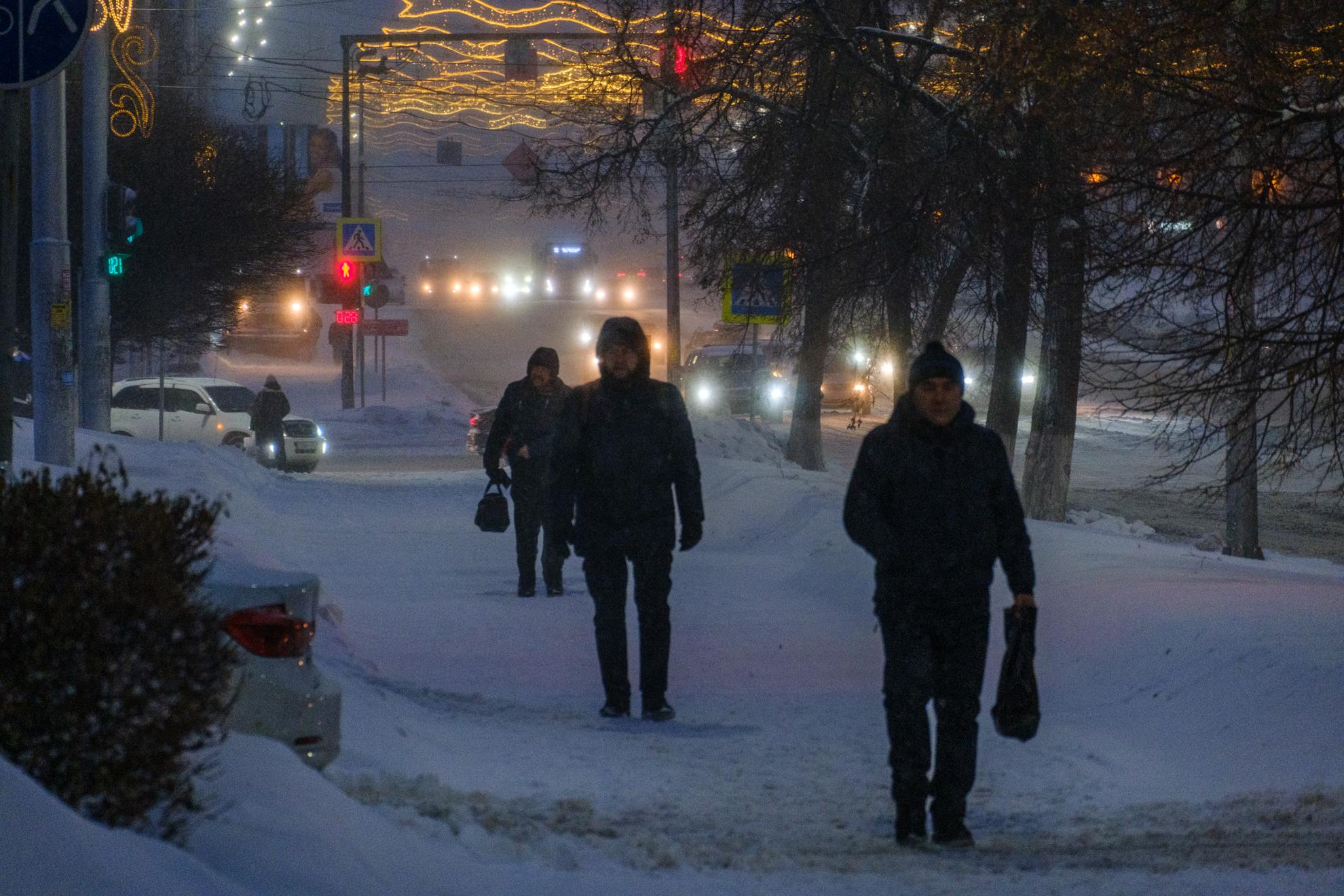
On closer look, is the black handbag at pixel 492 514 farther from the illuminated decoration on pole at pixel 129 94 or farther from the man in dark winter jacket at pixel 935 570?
the illuminated decoration on pole at pixel 129 94

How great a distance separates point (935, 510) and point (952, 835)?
1.15m

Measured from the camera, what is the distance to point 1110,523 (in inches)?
879

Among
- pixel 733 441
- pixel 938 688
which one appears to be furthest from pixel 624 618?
pixel 733 441

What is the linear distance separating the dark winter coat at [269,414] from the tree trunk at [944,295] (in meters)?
12.4

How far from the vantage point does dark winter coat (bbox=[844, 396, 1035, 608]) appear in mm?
5402

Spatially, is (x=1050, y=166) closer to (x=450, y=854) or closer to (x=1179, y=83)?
(x=1179, y=83)

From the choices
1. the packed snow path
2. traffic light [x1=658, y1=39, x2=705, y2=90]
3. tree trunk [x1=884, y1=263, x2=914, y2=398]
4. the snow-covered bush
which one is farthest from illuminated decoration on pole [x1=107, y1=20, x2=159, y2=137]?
the snow-covered bush

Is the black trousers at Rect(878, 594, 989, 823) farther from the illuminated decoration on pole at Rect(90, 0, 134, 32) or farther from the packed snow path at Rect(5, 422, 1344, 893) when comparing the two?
the illuminated decoration on pole at Rect(90, 0, 134, 32)

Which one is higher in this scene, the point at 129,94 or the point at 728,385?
the point at 129,94

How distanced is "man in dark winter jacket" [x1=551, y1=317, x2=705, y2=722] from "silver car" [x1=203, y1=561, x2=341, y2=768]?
2.34 metres

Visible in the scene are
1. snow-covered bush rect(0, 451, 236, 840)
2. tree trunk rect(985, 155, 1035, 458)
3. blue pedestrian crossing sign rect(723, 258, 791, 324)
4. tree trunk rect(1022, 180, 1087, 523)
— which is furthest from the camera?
blue pedestrian crossing sign rect(723, 258, 791, 324)

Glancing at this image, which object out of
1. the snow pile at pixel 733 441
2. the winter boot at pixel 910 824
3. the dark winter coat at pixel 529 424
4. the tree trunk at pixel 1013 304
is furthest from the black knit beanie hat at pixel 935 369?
the snow pile at pixel 733 441

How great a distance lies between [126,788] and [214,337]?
47164 millimetres

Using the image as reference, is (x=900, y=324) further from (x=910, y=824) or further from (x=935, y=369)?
(x=910, y=824)
